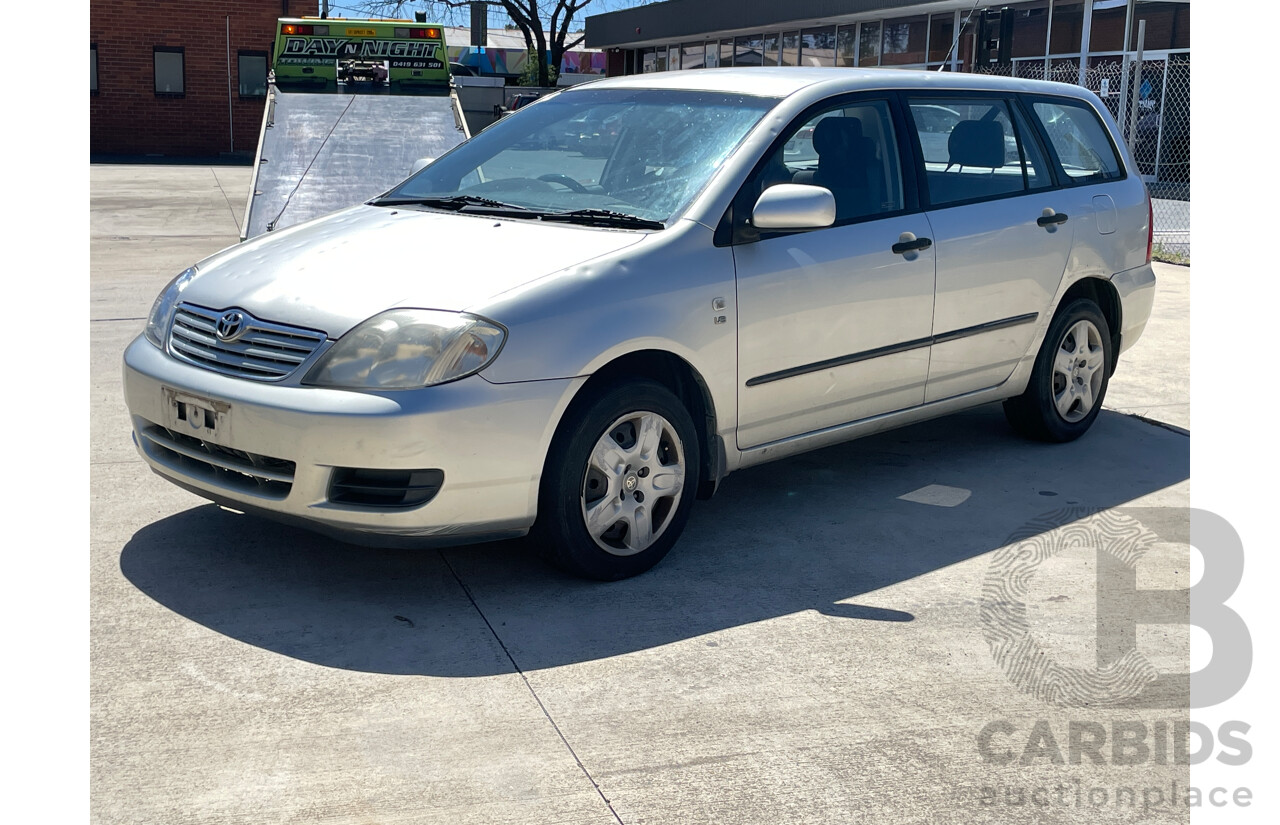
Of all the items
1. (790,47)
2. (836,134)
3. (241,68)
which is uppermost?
(790,47)

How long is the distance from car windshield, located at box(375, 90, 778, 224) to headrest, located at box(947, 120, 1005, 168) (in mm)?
1172

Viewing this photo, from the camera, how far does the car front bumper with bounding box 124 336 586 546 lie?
390 centimetres

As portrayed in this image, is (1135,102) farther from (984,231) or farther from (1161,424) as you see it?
(984,231)

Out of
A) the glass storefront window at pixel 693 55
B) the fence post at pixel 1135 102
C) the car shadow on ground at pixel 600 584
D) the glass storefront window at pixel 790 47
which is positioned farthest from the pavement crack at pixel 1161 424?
the glass storefront window at pixel 693 55

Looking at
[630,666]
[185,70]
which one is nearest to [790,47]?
[185,70]

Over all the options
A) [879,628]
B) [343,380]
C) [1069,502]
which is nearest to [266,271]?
[343,380]

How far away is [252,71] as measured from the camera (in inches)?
1432

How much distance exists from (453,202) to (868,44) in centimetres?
2942

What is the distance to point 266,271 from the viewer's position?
4453 millimetres

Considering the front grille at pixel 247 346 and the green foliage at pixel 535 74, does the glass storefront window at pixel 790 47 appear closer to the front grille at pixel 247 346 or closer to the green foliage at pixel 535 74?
the green foliage at pixel 535 74

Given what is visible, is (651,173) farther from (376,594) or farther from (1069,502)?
(1069,502)

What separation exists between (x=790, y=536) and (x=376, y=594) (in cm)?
165

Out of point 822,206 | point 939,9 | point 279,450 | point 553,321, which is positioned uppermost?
point 939,9

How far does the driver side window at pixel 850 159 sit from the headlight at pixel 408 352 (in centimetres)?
155
